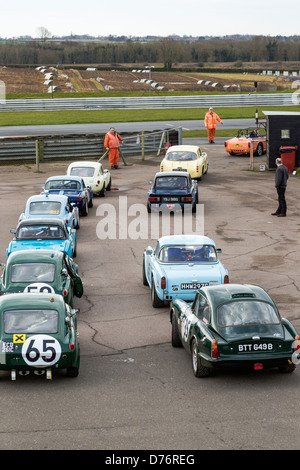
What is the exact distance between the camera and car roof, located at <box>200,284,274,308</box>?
39.5 feet

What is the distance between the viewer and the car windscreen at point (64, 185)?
A: 25328mm

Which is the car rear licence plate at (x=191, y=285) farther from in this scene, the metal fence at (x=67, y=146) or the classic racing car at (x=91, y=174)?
Answer: the metal fence at (x=67, y=146)

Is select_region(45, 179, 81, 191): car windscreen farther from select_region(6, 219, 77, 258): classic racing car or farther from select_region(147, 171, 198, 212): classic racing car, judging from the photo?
select_region(6, 219, 77, 258): classic racing car

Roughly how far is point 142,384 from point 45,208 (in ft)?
35.8

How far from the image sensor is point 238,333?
11547 mm

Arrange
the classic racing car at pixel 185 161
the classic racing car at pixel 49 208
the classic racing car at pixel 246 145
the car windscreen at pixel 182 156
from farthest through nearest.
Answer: the classic racing car at pixel 246 145 → the car windscreen at pixel 182 156 → the classic racing car at pixel 185 161 → the classic racing car at pixel 49 208

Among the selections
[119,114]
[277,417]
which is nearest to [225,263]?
[277,417]

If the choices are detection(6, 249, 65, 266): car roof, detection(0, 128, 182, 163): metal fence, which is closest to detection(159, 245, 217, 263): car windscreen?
detection(6, 249, 65, 266): car roof

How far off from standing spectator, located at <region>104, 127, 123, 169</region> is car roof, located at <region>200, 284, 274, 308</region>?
23412 millimetres

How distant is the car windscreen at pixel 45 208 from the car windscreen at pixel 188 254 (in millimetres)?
6138

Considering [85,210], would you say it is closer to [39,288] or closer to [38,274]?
[38,274]

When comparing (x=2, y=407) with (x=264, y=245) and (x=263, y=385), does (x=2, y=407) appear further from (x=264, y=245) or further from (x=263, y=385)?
(x=264, y=245)

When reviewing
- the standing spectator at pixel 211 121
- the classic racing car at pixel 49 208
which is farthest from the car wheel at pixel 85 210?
the standing spectator at pixel 211 121

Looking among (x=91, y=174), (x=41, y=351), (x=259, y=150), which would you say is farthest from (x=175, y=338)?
(x=259, y=150)
